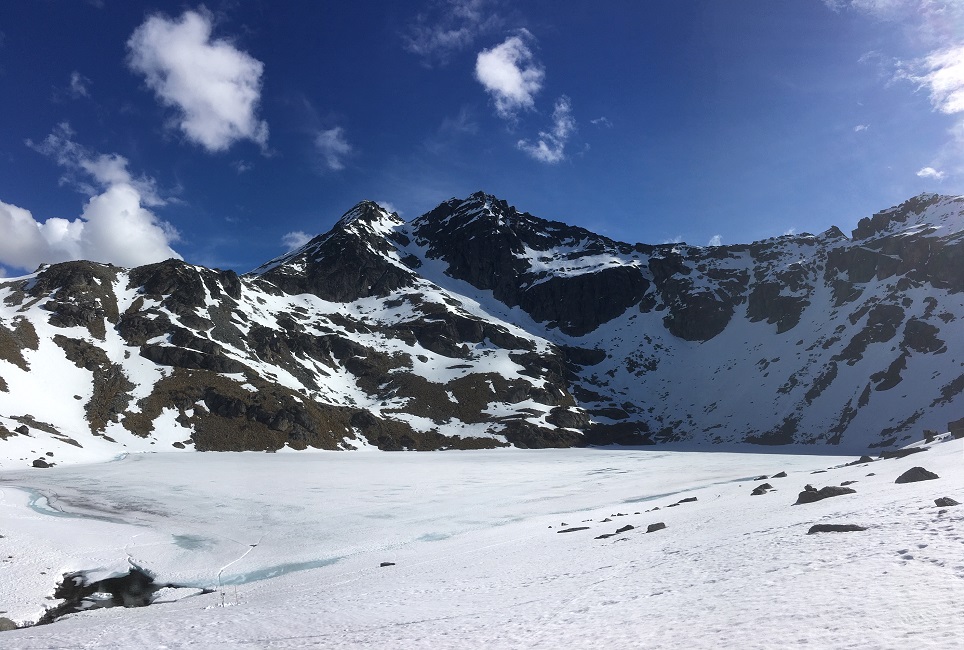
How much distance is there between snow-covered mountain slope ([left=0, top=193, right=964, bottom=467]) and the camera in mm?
100625

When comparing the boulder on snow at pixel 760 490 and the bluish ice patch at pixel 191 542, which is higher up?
the boulder on snow at pixel 760 490

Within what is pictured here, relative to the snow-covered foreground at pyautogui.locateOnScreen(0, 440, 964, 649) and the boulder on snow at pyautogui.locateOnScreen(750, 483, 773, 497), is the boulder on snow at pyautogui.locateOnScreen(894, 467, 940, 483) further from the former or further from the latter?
the boulder on snow at pyautogui.locateOnScreen(750, 483, 773, 497)

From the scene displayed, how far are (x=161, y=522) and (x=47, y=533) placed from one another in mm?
6065

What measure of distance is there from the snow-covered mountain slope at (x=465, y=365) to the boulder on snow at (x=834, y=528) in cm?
8041

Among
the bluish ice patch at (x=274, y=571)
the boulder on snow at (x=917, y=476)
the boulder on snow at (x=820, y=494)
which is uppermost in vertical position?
the boulder on snow at (x=917, y=476)

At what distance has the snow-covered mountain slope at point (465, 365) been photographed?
101 meters

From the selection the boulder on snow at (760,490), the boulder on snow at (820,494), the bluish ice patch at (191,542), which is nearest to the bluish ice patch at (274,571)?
the bluish ice patch at (191,542)

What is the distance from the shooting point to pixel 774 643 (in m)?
8.17

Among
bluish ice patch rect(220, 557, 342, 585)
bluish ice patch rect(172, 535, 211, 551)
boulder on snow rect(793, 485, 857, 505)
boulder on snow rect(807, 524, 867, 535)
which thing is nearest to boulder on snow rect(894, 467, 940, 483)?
boulder on snow rect(793, 485, 857, 505)

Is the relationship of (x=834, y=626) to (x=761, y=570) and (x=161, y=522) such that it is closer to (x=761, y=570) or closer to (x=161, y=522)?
(x=761, y=570)

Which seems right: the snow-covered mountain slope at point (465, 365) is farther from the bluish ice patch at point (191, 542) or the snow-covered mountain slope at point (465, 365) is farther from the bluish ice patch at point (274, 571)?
the bluish ice patch at point (274, 571)

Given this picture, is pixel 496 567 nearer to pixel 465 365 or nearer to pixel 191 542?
pixel 191 542

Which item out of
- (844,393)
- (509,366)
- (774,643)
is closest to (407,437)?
(509,366)

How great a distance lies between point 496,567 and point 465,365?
14640cm
